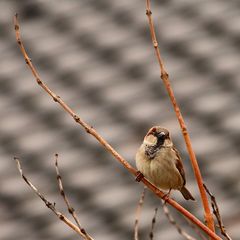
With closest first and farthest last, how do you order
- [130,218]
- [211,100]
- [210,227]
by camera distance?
[210,227], [130,218], [211,100]

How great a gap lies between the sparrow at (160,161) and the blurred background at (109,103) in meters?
0.63

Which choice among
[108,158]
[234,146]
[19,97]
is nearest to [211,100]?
[234,146]

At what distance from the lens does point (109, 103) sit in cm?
484

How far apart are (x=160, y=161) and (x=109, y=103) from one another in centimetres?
137

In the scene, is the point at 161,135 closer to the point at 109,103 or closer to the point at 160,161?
the point at 160,161

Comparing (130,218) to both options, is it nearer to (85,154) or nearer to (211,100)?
(85,154)

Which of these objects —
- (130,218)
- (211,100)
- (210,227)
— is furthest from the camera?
(211,100)

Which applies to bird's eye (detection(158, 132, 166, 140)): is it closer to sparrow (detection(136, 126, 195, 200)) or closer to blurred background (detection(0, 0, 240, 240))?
sparrow (detection(136, 126, 195, 200))

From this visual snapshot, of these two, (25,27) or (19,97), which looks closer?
(19,97)

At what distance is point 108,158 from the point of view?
4.61m

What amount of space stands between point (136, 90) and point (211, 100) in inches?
16.4

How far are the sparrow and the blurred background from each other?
2.05ft

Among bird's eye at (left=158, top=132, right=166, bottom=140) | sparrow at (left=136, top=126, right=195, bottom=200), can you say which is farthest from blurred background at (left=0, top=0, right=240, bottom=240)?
bird's eye at (left=158, top=132, right=166, bottom=140)

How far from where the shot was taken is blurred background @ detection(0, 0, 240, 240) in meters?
4.43
